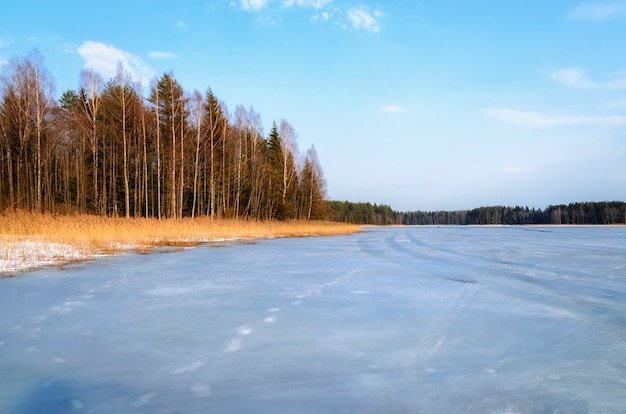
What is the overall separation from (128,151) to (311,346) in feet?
72.4


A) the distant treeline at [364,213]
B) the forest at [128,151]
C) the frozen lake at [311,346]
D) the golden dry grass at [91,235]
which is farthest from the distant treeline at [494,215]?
the frozen lake at [311,346]

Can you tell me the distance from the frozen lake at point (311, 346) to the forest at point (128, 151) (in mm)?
14881

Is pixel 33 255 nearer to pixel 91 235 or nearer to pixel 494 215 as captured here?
pixel 91 235

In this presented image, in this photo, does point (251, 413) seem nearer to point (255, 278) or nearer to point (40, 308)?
point (40, 308)

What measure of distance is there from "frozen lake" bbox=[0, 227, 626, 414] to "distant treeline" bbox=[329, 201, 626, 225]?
5555 cm

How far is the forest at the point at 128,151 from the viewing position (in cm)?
1783

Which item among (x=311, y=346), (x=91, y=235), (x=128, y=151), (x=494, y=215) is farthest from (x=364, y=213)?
(x=311, y=346)

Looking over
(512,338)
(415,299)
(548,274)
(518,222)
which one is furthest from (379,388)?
(518,222)

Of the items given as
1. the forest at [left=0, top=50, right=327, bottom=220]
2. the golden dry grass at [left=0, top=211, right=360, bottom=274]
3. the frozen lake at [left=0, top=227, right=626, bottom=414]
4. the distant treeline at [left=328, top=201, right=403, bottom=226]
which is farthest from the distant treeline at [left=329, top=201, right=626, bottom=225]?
the frozen lake at [left=0, top=227, right=626, bottom=414]

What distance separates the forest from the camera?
1783 centimetres

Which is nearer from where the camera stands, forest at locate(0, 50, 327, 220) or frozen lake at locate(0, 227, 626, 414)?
frozen lake at locate(0, 227, 626, 414)

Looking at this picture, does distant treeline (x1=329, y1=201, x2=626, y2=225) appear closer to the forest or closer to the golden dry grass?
the forest

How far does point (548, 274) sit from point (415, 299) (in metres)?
2.97

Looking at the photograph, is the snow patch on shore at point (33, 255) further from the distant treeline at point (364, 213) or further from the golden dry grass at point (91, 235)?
the distant treeline at point (364, 213)
